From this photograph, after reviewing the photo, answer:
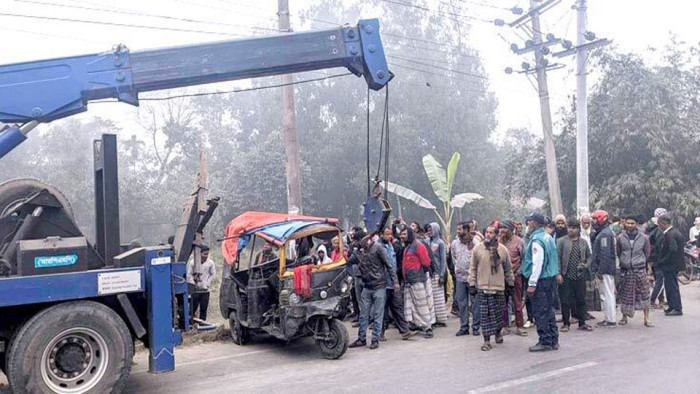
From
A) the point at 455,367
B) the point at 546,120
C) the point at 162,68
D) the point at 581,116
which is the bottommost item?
the point at 455,367

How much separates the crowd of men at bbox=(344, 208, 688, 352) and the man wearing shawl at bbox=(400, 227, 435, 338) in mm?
16

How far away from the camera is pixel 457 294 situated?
10195 millimetres

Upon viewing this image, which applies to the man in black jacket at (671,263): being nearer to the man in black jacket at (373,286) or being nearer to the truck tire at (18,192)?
the man in black jacket at (373,286)

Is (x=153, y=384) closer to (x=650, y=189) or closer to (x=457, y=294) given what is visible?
(x=457, y=294)

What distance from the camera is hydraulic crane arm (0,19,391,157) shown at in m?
6.19

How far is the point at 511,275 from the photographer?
8.59 metres

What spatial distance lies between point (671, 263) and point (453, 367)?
570 cm

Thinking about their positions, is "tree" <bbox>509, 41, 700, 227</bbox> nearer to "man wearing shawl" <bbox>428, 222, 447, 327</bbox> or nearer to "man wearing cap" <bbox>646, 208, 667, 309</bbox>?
"man wearing cap" <bbox>646, 208, 667, 309</bbox>

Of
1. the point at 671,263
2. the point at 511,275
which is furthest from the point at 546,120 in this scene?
the point at 511,275

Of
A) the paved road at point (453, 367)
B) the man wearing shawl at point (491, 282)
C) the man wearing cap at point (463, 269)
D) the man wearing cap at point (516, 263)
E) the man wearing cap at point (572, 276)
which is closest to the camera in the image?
the paved road at point (453, 367)

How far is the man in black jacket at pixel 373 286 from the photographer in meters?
8.91

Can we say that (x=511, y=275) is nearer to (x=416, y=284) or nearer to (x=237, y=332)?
(x=416, y=284)

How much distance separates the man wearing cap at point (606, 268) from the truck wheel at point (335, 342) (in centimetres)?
458

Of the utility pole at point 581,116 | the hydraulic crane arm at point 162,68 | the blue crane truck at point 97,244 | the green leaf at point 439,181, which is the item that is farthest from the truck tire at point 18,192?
the utility pole at point 581,116
